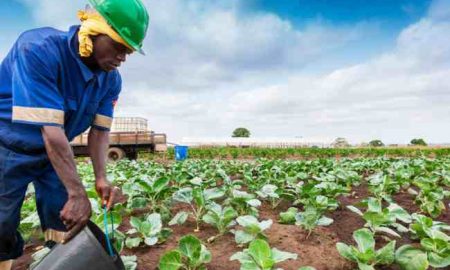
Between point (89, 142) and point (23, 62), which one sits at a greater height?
point (23, 62)

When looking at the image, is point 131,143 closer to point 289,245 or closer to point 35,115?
point 289,245

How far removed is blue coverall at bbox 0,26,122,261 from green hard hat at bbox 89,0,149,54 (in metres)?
0.32

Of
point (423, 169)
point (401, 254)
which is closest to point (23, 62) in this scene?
point (401, 254)

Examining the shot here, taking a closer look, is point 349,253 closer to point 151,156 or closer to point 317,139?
point 151,156

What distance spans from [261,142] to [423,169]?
149 ft

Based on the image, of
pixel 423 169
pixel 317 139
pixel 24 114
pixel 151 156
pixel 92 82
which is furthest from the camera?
pixel 317 139

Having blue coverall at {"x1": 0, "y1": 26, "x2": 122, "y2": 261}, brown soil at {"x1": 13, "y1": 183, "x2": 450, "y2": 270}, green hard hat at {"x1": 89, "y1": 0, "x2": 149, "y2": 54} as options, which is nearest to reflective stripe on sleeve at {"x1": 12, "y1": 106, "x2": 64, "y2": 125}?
blue coverall at {"x1": 0, "y1": 26, "x2": 122, "y2": 261}

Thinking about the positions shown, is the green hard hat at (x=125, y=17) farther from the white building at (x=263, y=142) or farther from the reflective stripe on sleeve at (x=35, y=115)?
the white building at (x=263, y=142)

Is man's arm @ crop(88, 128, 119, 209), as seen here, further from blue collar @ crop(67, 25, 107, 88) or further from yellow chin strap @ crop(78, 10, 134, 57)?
yellow chin strap @ crop(78, 10, 134, 57)

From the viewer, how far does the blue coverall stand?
1.75m

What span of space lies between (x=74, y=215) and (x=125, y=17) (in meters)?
0.91

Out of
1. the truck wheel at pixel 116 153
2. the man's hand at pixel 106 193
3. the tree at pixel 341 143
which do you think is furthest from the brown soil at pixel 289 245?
the tree at pixel 341 143

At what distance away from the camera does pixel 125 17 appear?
180 centimetres

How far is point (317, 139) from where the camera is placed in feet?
183
